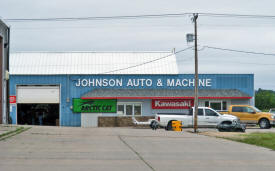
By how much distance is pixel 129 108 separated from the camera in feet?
151

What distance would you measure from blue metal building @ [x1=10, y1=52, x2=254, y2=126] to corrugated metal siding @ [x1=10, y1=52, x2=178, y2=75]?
103 mm

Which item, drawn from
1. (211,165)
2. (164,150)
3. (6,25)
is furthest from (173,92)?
(211,165)

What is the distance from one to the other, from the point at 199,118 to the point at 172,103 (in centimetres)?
1071

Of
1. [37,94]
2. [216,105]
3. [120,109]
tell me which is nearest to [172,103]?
[216,105]

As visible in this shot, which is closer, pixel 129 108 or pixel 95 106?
pixel 95 106

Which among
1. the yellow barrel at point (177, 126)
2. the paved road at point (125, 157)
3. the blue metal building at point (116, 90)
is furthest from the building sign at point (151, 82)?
the paved road at point (125, 157)

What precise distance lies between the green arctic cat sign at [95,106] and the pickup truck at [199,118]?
1193 cm

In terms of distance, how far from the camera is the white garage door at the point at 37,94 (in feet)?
153

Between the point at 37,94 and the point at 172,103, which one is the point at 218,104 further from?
the point at 37,94

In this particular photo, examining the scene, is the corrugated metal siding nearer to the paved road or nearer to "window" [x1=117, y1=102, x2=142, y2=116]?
"window" [x1=117, y1=102, x2=142, y2=116]

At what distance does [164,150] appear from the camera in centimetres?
1593

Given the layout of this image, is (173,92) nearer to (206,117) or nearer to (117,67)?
(117,67)

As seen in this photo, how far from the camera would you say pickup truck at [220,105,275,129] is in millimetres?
36938

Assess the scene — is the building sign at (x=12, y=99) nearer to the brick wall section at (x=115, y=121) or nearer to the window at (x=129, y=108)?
the brick wall section at (x=115, y=121)
